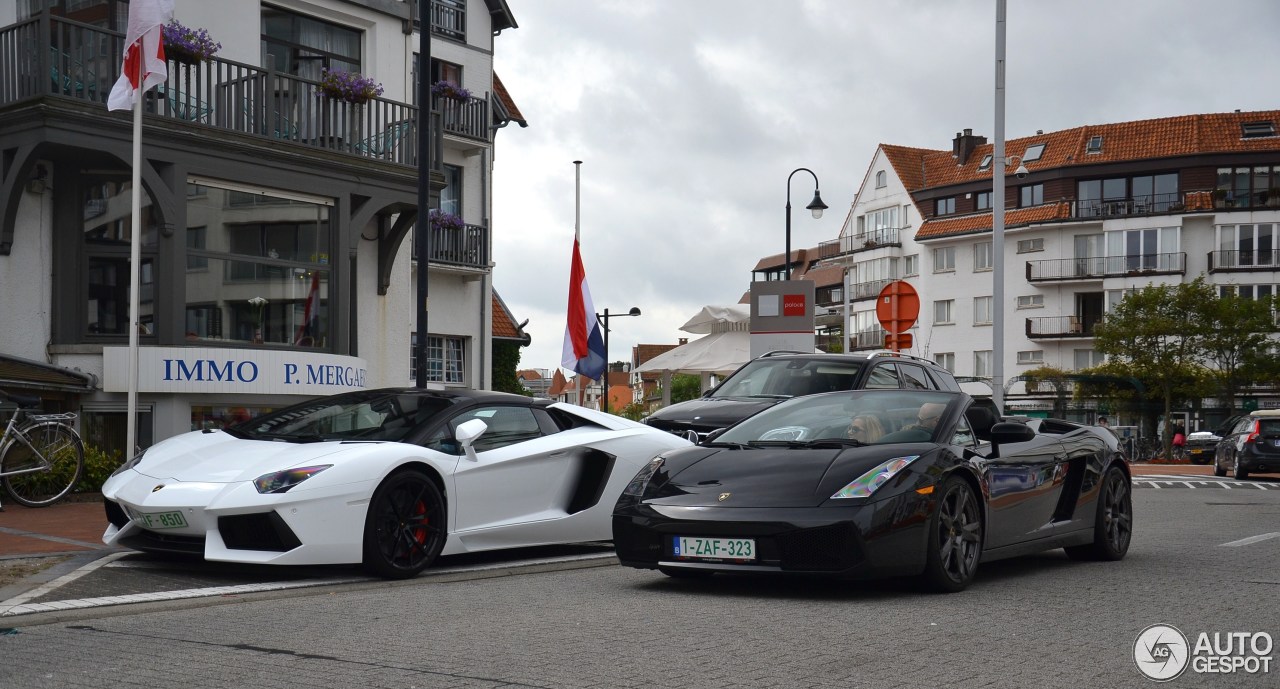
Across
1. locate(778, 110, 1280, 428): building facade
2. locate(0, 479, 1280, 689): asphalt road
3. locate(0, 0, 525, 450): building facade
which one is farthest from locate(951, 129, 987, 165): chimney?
locate(0, 479, 1280, 689): asphalt road

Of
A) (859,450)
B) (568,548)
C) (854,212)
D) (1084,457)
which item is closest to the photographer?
(859,450)

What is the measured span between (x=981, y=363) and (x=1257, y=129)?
63.9 ft

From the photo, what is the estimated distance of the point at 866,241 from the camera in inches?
3703

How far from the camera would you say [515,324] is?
137 feet

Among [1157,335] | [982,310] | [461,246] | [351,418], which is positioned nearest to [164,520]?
[351,418]

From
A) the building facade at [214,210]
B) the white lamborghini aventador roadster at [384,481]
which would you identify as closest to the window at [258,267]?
the building facade at [214,210]

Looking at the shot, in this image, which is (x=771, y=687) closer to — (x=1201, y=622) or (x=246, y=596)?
(x=1201, y=622)

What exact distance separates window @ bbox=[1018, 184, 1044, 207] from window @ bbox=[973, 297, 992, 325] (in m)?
5.87

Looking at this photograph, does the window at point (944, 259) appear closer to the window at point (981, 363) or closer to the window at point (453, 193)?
the window at point (981, 363)

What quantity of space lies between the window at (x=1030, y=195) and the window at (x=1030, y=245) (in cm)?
207

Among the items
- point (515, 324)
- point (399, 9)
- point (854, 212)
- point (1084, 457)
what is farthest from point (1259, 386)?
point (1084, 457)

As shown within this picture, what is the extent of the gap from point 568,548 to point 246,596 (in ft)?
11.9
